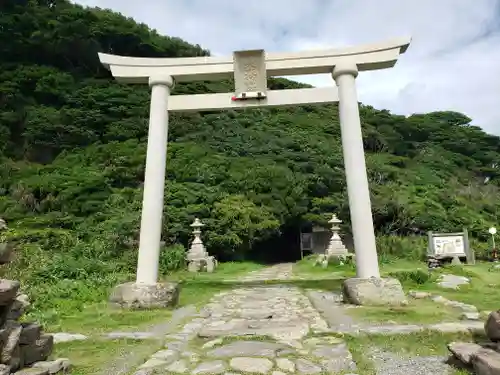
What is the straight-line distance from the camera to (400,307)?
19.5ft

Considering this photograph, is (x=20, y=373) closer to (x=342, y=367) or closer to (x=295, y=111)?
(x=342, y=367)

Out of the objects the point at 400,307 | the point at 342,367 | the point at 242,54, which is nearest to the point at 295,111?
the point at 242,54

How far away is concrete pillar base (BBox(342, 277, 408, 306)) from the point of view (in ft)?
20.1

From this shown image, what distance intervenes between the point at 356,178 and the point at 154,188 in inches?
137

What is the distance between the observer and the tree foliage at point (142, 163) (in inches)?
651

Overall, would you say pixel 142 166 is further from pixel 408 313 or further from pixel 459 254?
pixel 408 313

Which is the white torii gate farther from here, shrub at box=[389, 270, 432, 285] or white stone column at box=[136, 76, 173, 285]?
shrub at box=[389, 270, 432, 285]

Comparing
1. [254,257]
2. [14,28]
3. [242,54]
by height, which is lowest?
[254,257]

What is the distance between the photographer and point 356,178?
6.84 m

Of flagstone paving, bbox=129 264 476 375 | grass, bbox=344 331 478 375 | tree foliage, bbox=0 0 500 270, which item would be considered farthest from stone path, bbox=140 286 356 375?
tree foliage, bbox=0 0 500 270

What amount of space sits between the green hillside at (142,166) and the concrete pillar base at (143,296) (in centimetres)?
411

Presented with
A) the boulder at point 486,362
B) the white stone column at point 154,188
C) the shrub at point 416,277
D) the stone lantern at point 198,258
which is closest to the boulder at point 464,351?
the boulder at point 486,362

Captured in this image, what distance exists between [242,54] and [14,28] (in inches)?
932

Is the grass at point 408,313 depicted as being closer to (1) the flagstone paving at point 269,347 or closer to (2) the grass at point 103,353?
(1) the flagstone paving at point 269,347
